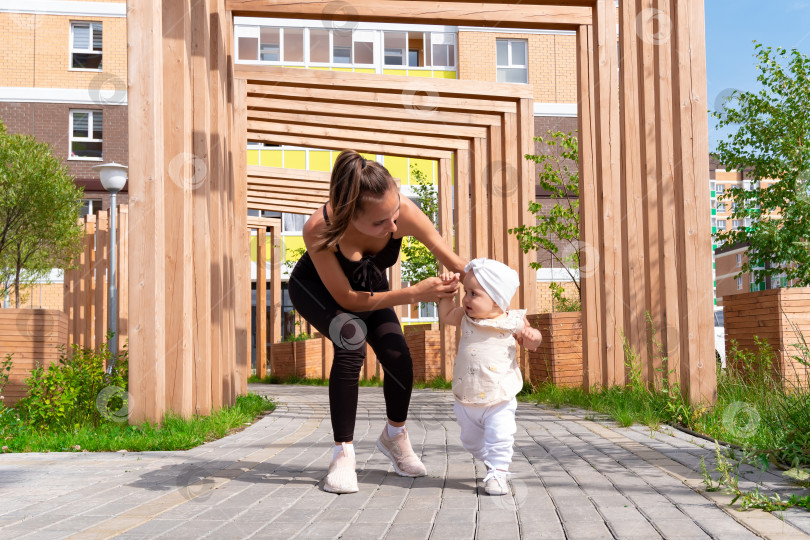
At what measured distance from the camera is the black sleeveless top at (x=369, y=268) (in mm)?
3824

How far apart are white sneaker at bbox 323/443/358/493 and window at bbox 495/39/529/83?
27385 mm

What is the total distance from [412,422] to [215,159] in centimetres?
290

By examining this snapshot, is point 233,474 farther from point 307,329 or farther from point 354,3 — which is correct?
point 307,329

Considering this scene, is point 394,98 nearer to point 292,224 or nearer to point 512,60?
point 292,224

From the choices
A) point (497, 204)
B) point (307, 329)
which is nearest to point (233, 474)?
point (497, 204)

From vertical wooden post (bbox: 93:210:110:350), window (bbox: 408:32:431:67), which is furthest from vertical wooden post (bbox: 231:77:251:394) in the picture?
window (bbox: 408:32:431:67)

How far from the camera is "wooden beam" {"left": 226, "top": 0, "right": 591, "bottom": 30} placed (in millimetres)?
8227

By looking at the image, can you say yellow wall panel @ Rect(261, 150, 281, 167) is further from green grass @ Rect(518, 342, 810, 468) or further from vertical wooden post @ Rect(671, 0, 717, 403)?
vertical wooden post @ Rect(671, 0, 717, 403)

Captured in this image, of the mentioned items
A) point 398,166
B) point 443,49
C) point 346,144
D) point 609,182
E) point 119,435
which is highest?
point 443,49

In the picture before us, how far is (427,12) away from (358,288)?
532 centimetres

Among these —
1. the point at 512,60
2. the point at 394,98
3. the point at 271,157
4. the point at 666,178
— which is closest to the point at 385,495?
the point at 666,178

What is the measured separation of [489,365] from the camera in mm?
3609

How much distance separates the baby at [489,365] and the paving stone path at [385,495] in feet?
0.69

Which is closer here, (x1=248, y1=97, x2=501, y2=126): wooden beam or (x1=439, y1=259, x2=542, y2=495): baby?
(x1=439, y1=259, x2=542, y2=495): baby
